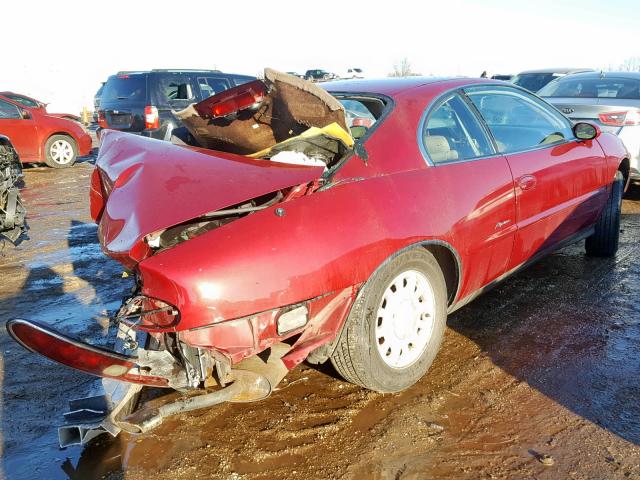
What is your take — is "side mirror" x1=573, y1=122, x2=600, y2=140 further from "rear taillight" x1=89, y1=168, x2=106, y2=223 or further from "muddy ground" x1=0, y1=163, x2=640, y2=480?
"rear taillight" x1=89, y1=168, x2=106, y2=223

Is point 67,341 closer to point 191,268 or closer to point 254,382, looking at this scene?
point 191,268

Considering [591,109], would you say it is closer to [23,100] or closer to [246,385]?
[246,385]

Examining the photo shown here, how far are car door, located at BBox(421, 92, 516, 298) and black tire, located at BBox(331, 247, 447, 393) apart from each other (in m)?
0.24

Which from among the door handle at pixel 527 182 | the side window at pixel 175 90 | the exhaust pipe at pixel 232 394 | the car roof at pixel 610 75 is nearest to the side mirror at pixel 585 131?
the door handle at pixel 527 182

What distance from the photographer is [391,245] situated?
2529 millimetres

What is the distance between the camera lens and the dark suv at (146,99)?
1010 cm

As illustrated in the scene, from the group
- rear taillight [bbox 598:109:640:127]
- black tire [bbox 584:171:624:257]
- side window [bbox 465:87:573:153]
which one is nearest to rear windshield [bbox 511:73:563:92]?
rear taillight [bbox 598:109:640:127]

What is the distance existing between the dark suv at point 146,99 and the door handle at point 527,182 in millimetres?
7733

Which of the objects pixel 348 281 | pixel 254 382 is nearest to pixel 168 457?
pixel 254 382

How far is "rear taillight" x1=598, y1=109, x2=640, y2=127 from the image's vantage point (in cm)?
621

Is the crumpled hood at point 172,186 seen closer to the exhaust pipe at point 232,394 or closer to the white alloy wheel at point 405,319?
the exhaust pipe at point 232,394

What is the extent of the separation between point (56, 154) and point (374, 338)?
11033 millimetres

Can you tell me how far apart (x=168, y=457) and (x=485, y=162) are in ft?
7.53

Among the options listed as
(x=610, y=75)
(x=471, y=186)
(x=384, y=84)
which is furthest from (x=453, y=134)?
(x=610, y=75)
